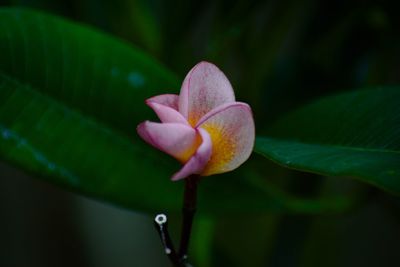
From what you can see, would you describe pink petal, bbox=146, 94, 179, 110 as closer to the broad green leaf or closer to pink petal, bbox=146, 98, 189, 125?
pink petal, bbox=146, 98, 189, 125

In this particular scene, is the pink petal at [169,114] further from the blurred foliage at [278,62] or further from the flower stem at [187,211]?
the blurred foliage at [278,62]

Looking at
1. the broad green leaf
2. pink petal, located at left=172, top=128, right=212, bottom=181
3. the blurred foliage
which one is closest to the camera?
pink petal, located at left=172, top=128, right=212, bottom=181

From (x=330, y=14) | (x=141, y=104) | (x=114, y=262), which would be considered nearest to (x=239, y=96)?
(x=330, y=14)

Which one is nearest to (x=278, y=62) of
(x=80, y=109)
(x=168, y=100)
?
(x=80, y=109)

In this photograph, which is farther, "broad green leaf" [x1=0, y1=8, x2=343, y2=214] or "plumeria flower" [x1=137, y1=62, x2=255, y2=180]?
"broad green leaf" [x1=0, y1=8, x2=343, y2=214]

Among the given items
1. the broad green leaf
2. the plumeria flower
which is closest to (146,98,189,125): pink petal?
the plumeria flower

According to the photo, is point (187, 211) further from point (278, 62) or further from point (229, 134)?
point (278, 62)

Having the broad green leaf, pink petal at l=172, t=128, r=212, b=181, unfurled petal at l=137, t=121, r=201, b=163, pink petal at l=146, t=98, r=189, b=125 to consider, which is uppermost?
the broad green leaf
